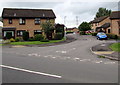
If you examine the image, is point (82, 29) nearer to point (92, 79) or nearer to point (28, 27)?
point (28, 27)

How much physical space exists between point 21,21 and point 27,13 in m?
2.68

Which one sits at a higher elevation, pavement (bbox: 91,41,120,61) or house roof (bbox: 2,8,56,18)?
house roof (bbox: 2,8,56,18)

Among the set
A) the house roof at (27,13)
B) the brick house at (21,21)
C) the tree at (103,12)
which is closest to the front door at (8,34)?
the brick house at (21,21)

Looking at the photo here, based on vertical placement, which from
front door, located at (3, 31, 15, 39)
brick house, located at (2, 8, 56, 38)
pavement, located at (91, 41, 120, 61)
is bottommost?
pavement, located at (91, 41, 120, 61)

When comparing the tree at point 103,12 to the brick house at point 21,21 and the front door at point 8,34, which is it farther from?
the front door at point 8,34

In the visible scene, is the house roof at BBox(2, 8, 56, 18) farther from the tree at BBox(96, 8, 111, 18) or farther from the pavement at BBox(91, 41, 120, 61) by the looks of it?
the tree at BBox(96, 8, 111, 18)

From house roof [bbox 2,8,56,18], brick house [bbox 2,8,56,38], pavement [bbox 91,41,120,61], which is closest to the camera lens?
pavement [bbox 91,41,120,61]

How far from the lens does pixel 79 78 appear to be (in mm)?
6902

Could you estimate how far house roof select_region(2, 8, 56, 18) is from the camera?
121ft

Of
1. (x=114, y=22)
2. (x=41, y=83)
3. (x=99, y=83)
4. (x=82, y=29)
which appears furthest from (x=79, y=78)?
(x=82, y=29)

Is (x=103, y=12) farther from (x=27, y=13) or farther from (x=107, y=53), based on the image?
(x=107, y=53)

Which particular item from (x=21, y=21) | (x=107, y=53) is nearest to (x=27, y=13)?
(x=21, y=21)

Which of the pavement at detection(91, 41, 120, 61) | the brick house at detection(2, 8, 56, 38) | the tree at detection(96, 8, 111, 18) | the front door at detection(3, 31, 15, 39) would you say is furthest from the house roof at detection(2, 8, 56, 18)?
the tree at detection(96, 8, 111, 18)

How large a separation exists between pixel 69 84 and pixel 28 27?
3285cm
